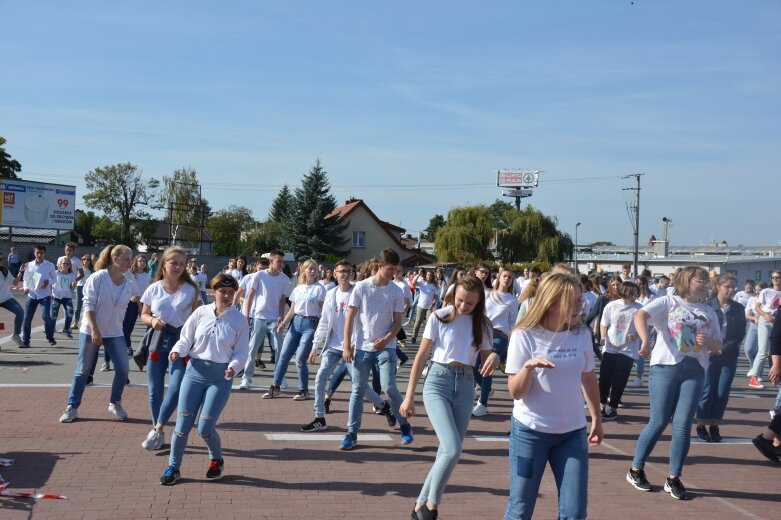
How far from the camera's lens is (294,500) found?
18.9ft

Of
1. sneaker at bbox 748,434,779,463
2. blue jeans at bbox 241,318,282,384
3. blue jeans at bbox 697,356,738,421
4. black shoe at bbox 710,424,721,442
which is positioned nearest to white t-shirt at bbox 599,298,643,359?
blue jeans at bbox 697,356,738,421

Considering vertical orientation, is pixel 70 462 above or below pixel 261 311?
below

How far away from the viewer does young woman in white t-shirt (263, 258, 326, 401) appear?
9.86m

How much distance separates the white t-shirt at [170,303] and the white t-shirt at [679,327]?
414 cm

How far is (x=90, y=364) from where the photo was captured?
821 cm

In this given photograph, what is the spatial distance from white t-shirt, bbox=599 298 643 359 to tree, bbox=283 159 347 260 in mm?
53653

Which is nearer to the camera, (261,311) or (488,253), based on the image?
(261,311)

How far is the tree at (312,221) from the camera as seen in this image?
6378 centimetres

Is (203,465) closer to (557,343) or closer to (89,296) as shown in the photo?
(89,296)

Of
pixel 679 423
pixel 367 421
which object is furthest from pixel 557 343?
pixel 367 421

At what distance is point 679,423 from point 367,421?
3824 mm

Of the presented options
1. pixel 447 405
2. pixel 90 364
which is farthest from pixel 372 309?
pixel 90 364

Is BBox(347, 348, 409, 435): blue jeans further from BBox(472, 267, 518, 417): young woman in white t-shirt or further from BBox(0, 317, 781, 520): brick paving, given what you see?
Result: BBox(472, 267, 518, 417): young woman in white t-shirt

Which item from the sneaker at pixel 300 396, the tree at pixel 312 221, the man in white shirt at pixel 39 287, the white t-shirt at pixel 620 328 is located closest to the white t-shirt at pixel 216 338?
the sneaker at pixel 300 396
